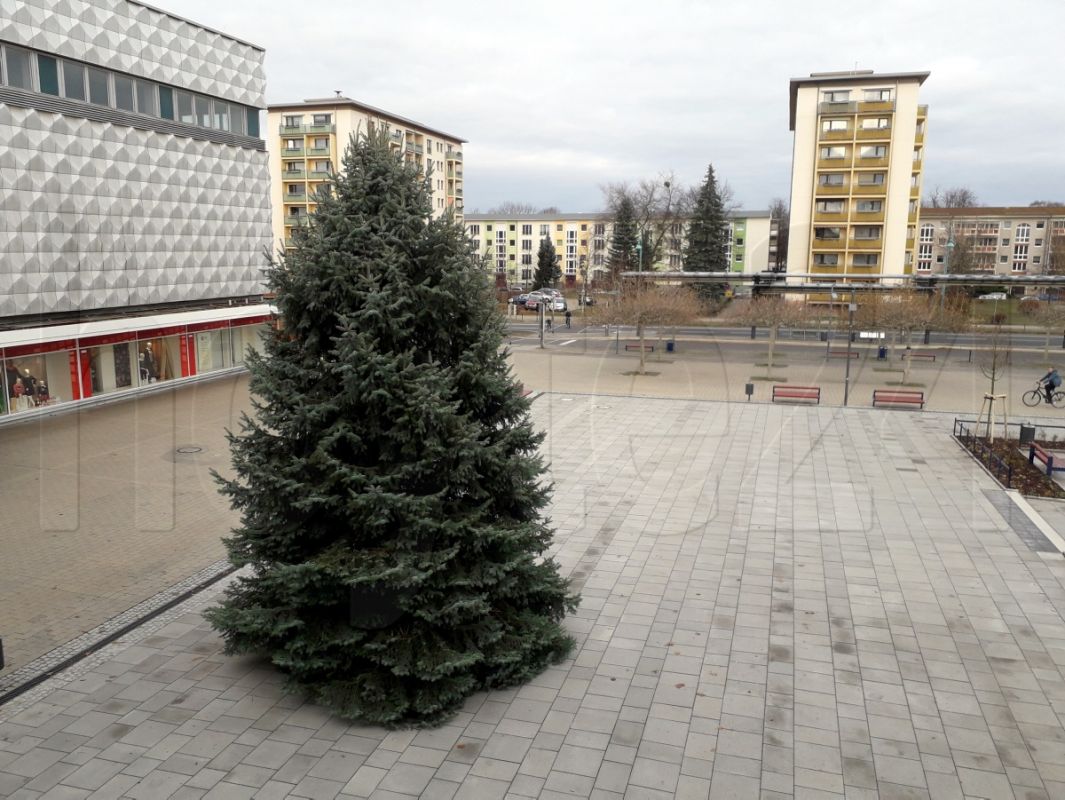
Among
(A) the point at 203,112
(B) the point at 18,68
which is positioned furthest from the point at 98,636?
(A) the point at 203,112

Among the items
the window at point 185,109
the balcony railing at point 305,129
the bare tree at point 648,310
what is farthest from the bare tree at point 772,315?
the balcony railing at point 305,129

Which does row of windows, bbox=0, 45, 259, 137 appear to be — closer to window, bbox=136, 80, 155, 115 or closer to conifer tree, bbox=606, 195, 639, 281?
window, bbox=136, 80, 155, 115

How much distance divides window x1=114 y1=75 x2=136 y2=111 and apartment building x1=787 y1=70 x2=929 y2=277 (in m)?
42.3

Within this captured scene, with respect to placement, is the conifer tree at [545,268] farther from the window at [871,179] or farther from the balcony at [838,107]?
the window at [871,179]

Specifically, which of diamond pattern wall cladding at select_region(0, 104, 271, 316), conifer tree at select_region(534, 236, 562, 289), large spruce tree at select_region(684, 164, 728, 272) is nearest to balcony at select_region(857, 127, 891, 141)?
large spruce tree at select_region(684, 164, 728, 272)

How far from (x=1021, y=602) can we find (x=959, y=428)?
11.1 meters

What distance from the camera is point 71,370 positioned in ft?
72.5

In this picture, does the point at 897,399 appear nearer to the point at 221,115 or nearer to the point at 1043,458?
the point at 1043,458

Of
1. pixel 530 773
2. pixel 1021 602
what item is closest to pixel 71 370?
pixel 530 773

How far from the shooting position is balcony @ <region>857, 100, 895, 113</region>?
50000 millimetres

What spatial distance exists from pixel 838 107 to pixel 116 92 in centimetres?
4372

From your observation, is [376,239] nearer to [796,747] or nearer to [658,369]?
[796,747]

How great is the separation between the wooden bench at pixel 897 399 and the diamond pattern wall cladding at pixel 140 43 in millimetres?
23083

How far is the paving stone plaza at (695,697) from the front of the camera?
646cm
